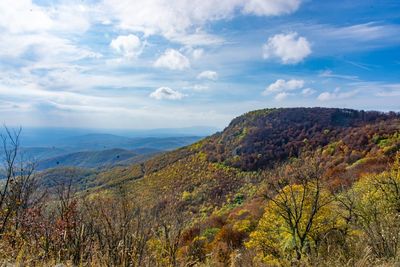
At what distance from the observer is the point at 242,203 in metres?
77.2

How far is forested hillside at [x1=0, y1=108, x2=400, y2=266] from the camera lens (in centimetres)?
661

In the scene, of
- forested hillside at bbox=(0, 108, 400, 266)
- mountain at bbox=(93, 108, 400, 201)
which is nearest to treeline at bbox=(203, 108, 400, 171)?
mountain at bbox=(93, 108, 400, 201)

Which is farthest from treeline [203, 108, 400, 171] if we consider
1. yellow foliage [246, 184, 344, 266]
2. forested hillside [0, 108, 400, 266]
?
yellow foliage [246, 184, 344, 266]

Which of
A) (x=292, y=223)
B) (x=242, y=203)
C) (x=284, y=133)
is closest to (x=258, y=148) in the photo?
(x=284, y=133)

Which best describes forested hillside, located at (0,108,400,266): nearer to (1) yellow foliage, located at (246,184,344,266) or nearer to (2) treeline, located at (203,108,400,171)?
(1) yellow foliage, located at (246,184,344,266)

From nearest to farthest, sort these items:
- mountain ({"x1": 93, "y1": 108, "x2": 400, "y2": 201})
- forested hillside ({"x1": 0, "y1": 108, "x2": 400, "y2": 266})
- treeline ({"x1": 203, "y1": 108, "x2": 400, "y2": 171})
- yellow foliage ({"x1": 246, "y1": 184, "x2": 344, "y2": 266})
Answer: forested hillside ({"x1": 0, "y1": 108, "x2": 400, "y2": 266})
yellow foliage ({"x1": 246, "y1": 184, "x2": 344, "y2": 266})
mountain ({"x1": 93, "y1": 108, "x2": 400, "y2": 201})
treeline ({"x1": 203, "y1": 108, "x2": 400, "y2": 171})

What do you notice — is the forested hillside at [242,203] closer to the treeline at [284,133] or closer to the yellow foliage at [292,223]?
the yellow foliage at [292,223]

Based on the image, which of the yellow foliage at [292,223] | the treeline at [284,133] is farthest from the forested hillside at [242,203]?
the treeline at [284,133]

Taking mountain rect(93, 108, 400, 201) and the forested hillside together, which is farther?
mountain rect(93, 108, 400, 201)

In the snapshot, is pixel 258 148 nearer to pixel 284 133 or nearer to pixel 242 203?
pixel 284 133

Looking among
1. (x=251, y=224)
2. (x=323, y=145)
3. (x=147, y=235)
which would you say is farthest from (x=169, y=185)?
(x=147, y=235)

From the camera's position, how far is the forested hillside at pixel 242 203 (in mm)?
6605

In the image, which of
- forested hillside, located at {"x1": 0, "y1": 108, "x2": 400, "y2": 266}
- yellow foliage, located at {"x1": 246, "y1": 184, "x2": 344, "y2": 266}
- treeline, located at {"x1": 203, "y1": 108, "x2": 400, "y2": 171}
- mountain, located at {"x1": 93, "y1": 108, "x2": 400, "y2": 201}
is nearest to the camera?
forested hillside, located at {"x1": 0, "y1": 108, "x2": 400, "y2": 266}

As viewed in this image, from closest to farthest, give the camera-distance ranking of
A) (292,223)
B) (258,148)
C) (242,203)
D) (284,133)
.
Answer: (292,223), (242,203), (258,148), (284,133)
